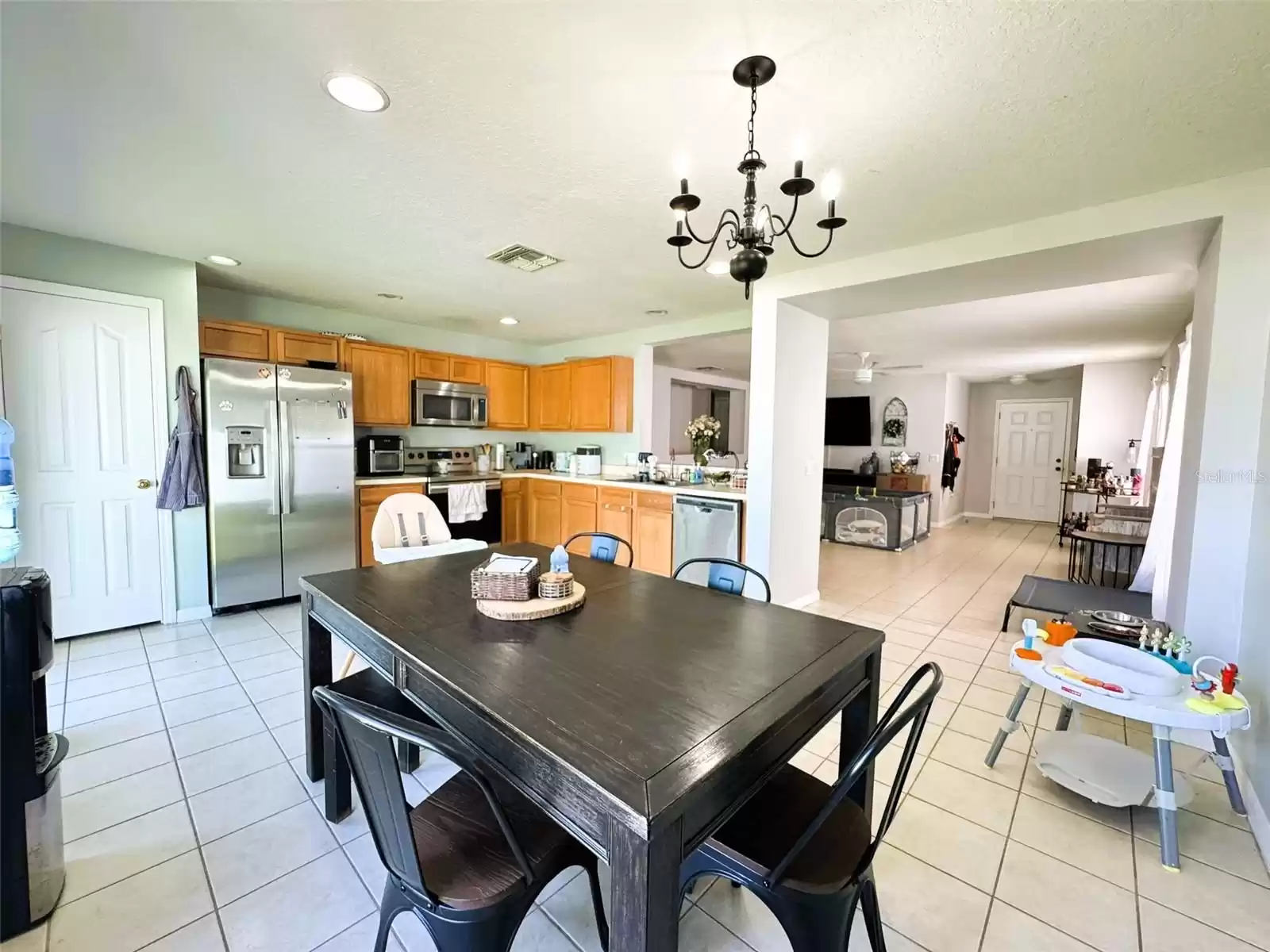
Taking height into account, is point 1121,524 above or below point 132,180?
below

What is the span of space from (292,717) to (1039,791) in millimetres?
3123

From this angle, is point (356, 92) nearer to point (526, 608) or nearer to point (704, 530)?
point (526, 608)

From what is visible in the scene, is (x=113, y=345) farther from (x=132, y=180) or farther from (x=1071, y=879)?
(x=1071, y=879)

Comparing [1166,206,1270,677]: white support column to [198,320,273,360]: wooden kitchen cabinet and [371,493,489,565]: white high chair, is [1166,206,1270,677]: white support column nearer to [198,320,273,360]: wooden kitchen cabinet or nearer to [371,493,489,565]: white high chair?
[371,493,489,565]: white high chair

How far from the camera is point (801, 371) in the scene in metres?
3.94

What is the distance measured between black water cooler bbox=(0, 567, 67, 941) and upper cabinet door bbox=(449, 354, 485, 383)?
4070 mm

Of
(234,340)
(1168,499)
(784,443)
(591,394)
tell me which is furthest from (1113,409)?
(234,340)

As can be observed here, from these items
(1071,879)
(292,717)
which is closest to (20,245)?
(292,717)

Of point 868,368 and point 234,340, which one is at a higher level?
point 868,368

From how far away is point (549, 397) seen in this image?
5.94 meters

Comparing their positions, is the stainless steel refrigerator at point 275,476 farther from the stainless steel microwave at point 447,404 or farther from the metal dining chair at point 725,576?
the metal dining chair at point 725,576

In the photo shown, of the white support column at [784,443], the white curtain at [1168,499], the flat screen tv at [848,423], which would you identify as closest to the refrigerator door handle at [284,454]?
the white support column at [784,443]

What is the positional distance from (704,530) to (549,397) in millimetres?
2706

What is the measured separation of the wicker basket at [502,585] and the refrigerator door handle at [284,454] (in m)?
2.95
